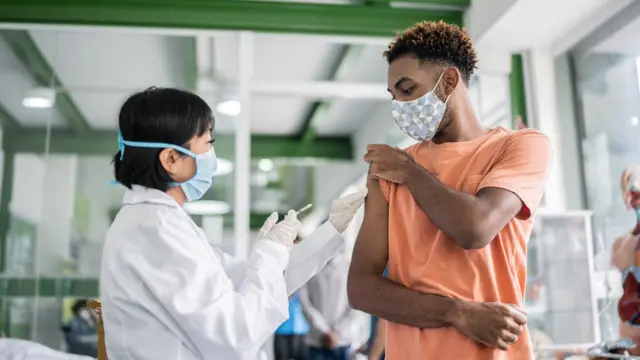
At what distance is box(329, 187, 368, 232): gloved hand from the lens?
1502 millimetres

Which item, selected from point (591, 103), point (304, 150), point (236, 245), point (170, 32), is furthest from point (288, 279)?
point (304, 150)

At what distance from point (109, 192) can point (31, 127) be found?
55 centimetres

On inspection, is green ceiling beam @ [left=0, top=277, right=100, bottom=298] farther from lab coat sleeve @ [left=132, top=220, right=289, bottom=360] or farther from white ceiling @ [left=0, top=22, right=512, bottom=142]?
lab coat sleeve @ [left=132, top=220, right=289, bottom=360]

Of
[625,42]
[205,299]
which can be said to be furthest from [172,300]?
[625,42]

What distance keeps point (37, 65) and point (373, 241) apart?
113 inches

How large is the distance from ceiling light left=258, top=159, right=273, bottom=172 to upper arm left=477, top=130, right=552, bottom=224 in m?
5.63

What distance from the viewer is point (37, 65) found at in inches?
134

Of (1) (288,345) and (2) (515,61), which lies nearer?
(2) (515,61)

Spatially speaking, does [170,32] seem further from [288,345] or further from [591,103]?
[591,103]

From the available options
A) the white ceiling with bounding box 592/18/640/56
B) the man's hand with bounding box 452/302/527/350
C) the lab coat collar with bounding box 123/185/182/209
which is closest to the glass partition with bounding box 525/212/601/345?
the white ceiling with bounding box 592/18/640/56

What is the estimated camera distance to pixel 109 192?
3494 mm

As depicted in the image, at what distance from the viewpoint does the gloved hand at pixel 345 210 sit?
1502mm

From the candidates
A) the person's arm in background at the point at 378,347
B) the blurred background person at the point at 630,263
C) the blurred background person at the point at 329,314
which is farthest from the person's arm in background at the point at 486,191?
the blurred background person at the point at 329,314

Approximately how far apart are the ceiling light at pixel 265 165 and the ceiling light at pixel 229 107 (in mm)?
3234
